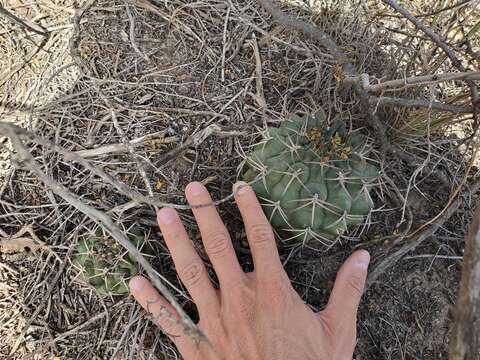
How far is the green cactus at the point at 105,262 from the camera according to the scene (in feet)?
6.11

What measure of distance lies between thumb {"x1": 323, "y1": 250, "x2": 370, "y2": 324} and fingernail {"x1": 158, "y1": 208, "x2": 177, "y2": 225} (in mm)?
680

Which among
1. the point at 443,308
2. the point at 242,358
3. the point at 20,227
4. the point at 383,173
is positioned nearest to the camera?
the point at 242,358

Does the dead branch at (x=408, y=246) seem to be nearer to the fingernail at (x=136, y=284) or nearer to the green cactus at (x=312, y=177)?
the green cactus at (x=312, y=177)

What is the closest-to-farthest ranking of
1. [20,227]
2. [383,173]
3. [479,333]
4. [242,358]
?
[479,333] → [242,358] → [383,173] → [20,227]

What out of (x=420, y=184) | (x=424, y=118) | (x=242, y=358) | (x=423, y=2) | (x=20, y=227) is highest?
(x=423, y=2)

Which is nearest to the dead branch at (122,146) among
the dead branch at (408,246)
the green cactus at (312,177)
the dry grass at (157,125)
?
the dry grass at (157,125)

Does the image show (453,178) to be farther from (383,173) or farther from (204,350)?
(204,350)

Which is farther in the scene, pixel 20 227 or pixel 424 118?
pixel 20 227

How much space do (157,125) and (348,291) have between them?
100cm

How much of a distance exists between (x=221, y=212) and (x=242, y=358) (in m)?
0.56

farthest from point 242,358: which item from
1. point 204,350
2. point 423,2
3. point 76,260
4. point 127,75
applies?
point 423,2

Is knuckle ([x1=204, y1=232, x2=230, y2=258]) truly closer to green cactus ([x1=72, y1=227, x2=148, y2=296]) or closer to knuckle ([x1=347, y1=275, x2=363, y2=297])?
green cactus ([x1=72, y1=227, x2=148, y2=296])

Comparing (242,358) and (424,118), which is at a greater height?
(424,118)

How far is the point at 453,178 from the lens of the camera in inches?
83.5
